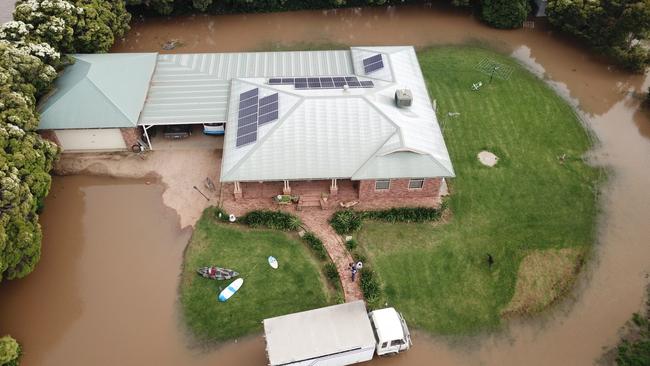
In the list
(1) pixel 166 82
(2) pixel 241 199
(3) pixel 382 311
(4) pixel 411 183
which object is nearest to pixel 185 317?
(2) pixel 241 199

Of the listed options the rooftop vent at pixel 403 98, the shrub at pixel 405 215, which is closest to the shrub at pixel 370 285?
the shrub at pixel 405 215

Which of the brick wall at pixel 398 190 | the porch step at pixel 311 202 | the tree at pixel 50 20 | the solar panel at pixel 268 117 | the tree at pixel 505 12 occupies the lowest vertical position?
the porch step at pixel 311 202

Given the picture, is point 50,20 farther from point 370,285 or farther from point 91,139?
point 370,285

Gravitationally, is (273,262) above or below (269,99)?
below

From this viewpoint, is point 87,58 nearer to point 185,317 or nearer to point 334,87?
point 334,87

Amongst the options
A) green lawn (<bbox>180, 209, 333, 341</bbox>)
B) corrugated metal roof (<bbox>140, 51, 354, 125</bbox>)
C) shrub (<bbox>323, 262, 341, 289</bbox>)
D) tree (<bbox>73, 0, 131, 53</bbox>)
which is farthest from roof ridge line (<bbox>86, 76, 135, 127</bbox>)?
shrub (<bbox>323, 262, 341, 289</bbox>)

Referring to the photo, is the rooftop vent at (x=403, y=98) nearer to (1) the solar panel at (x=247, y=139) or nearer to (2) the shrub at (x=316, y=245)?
(1) the solar panel at (x=247, y=139)

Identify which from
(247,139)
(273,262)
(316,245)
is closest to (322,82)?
(247,139)
